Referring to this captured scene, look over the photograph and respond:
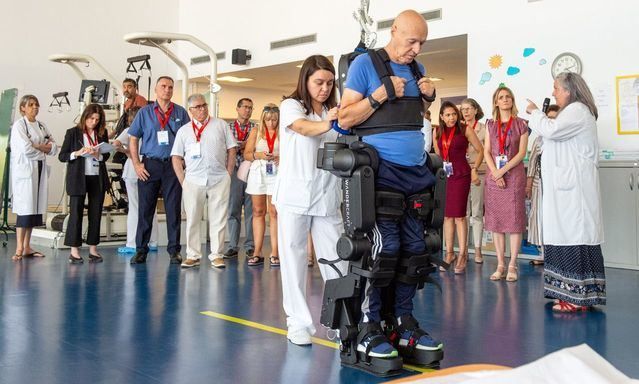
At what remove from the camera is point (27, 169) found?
801 cm

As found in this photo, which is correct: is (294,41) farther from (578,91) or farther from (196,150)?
(578,91)

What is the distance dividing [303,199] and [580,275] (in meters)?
2.30

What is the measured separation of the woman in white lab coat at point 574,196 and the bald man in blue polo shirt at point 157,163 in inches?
160

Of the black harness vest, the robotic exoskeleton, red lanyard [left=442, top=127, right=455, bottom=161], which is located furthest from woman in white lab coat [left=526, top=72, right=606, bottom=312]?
red lanyard [left=442, top=127, right=455, bottom=161]

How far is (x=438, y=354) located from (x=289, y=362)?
74 centimetres

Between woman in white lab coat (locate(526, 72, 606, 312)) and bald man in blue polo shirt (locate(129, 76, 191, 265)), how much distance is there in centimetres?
406

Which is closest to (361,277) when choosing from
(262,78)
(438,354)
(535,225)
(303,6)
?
(438,354)

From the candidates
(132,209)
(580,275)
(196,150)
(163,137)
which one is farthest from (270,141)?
(580,275)

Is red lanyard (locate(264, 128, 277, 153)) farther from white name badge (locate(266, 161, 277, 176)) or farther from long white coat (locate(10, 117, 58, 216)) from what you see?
long white coat (locate(10, 117, 58, 216))

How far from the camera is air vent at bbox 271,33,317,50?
11.8 metres

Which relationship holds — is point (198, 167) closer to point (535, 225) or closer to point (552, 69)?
point (535, 225)

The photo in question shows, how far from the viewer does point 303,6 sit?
39.3ft

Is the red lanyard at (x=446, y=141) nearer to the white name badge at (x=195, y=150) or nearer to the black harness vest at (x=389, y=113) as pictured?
the white name badge at (x=195, y=150)

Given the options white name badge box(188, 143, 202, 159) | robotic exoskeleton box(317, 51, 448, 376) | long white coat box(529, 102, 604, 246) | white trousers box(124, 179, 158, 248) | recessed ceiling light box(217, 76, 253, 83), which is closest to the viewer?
robotic exoskeleton box(317, 51, 448, 376)
